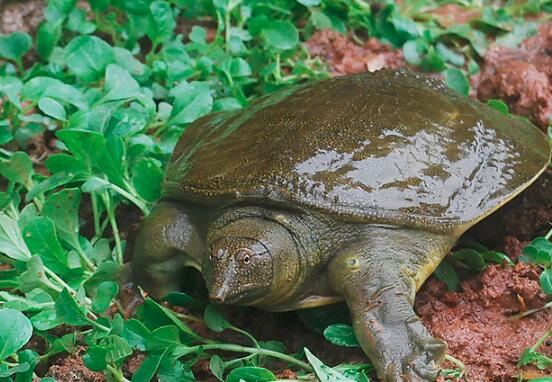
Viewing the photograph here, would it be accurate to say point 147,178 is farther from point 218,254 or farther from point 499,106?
point 499,106

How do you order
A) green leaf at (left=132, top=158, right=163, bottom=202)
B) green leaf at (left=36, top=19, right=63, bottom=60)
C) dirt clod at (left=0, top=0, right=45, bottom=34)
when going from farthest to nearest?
dirt clod at (left=0, top=0, right=45, bottom=34) < green leaf at (left=36, top=19, right=63, bottom=60) < green leaf at (left=132, top=158, right=163, bottom=202)

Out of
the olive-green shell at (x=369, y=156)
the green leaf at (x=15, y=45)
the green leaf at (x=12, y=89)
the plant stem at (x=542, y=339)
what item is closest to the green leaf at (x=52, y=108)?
the green leaf at (x=12, y=89)

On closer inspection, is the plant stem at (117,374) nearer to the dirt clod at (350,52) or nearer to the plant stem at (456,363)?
the plant stem at (456,363)

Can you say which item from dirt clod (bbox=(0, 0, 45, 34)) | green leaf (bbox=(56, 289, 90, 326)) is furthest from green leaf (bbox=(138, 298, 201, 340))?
dirt clod (bbox=(0, 0, 45, 34))

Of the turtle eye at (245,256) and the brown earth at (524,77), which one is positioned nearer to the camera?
the turtle eye at (245,256)

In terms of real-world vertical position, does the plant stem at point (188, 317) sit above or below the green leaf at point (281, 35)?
below

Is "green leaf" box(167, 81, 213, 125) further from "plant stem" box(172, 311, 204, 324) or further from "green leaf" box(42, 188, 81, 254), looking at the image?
"plant stem" box(172, 311, 204, 324)
